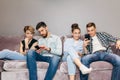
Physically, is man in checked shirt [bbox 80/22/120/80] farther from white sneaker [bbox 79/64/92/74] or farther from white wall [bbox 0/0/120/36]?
white wall [bbox 0/0/120/36]

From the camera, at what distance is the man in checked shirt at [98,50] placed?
3.33 m

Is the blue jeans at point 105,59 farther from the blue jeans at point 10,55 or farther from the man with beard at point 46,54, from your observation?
the blue jeans at point 10,55

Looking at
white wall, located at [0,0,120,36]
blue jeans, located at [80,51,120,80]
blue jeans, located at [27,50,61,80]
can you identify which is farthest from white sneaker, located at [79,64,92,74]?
white wall, located at [0,0,120,36]

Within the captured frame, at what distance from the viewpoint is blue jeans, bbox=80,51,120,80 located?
332cm

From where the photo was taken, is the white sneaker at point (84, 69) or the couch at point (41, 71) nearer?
the white sneaker at point (84, 69)

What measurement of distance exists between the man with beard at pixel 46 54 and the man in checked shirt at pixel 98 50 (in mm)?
377

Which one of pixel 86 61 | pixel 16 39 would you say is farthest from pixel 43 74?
pixel 16 39

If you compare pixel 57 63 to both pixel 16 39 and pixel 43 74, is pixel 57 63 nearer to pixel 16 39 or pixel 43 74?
pixel 43 74

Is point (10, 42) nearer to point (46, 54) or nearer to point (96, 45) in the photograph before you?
point (46, 54)

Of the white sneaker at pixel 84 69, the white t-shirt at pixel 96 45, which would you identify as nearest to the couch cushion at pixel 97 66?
the white sneaker at pixel 84 69

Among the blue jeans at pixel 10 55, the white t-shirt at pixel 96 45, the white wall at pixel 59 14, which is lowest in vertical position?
the blue jeans at pixel 10 55

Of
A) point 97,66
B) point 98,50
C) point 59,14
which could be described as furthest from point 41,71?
point 59,14

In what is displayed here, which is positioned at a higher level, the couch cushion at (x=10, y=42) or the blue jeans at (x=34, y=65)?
the couch cushion at (x=10, y=42)

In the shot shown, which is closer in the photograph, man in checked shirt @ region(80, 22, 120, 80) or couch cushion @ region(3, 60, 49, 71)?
man in checked shirt @ region(80, 22, 120, 80)
